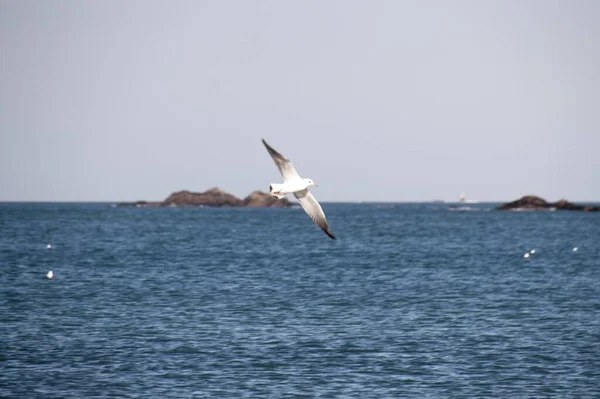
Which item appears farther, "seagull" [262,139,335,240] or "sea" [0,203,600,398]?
"sea" [0,203,600,398]

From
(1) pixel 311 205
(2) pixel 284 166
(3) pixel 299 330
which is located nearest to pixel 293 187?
(2) pixel 284 166

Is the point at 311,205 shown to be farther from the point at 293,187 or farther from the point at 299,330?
the point at 299,330

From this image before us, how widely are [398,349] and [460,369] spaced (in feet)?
10.8

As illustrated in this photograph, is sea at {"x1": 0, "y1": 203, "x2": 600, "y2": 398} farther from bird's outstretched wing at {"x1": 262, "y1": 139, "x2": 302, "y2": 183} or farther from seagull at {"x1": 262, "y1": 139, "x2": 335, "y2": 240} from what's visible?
bird's outstretched wing at {"x1": 262, "y1": 139, "x2": 302, "y2": 183}

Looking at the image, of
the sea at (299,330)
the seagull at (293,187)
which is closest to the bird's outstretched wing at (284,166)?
the seagull at (293,187)

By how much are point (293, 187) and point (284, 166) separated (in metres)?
0.88

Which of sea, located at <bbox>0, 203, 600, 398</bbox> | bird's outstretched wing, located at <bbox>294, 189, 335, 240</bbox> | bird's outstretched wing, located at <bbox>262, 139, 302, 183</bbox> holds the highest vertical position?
bird's outstretched wing, located at <bbox>262, 139, 302, 183</bbox>

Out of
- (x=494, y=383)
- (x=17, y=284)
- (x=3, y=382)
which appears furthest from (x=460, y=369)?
(x=17, y=284)

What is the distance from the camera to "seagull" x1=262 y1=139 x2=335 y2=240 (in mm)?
22280

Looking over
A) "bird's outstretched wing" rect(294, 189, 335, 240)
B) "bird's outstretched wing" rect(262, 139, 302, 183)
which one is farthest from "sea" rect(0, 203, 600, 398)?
"bird's outstretched wing" rect(262, 139, 302, 183)

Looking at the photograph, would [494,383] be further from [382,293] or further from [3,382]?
[382,293]

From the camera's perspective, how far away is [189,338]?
33.0 meters

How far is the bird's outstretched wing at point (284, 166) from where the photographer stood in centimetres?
2198

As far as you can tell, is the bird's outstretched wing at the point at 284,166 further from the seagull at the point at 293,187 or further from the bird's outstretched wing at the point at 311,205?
the bird's outstretched wing at the point at 311,205
